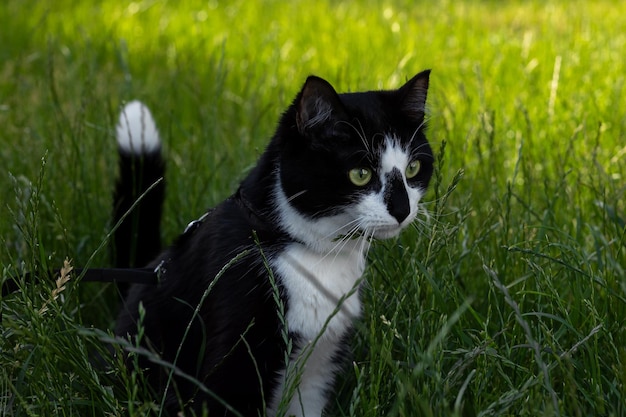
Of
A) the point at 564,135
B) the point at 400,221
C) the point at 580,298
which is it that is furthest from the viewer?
the point at 564,135

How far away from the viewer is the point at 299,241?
1.76 m

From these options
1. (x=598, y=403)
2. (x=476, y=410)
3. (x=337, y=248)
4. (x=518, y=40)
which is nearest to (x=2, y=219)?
(x=337, y=248)

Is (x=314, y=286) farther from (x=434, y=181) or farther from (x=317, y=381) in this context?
(x=434, y=181)

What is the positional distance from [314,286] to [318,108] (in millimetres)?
376

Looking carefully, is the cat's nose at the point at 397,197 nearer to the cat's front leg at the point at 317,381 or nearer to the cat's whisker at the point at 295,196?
the cat's whisker at the point at 295,196

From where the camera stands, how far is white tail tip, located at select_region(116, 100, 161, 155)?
2.25 m

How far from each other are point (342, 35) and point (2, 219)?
9.76 feet

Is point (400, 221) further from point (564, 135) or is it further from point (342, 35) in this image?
point (342, 35)

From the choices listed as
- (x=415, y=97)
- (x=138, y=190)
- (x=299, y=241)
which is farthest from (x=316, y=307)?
(x=138, y=190)

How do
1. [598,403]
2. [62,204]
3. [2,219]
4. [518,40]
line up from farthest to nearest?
[518,40], [62,204], [2,219], [598,403]

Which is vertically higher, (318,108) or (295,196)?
(318,108)

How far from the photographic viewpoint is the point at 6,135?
3.29 meters

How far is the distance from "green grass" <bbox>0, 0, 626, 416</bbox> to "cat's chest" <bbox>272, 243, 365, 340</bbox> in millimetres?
93

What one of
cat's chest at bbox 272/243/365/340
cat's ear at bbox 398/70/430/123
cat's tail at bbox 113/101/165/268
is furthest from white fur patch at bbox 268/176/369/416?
cat's tail at bbox 113/101/165/268
